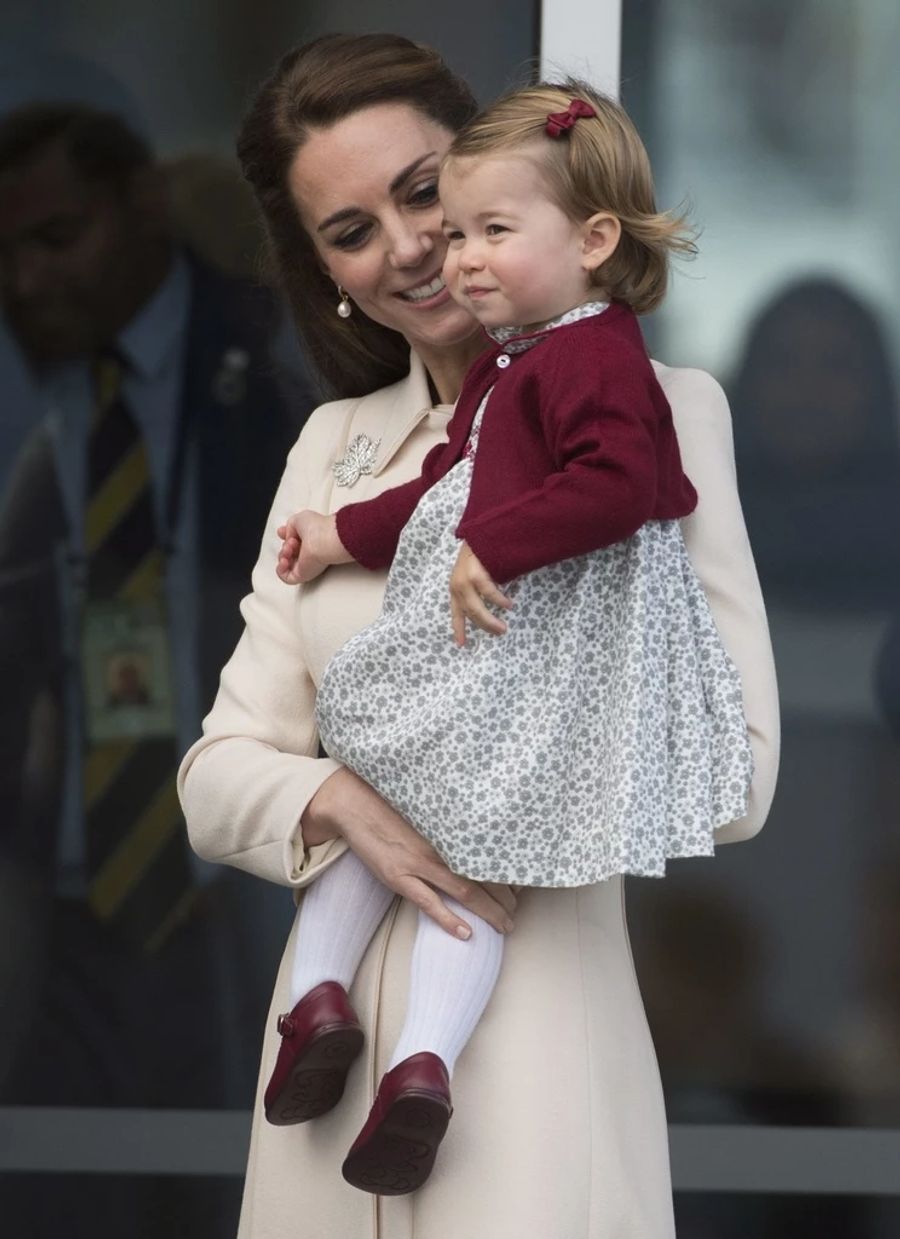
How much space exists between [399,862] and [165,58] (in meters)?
2.15

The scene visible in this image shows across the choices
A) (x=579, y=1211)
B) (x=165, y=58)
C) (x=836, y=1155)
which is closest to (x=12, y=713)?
(x=165, y=58)

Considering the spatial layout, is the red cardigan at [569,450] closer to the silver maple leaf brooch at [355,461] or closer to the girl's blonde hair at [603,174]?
the girl's blonde hair at [603,174]

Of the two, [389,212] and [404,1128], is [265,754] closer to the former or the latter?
[404,1128]

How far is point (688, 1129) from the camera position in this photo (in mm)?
3590

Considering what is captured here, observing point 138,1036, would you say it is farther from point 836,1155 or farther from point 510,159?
point 510,159

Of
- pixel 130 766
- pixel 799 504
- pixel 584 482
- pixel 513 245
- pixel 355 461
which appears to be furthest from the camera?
pixel 130 766

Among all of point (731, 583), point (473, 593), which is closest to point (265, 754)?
point (473, 593)

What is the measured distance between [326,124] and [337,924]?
858 mm

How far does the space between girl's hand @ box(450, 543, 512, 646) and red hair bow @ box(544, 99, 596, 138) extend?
0.40 metres

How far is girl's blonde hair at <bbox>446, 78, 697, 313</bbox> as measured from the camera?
1.74 meters

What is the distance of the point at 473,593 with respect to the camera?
1.68 m

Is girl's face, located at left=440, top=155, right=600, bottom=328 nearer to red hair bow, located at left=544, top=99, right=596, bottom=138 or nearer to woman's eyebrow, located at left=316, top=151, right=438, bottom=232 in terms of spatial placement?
red hair bow, located at left=544, top=99, right=596, bottom=138

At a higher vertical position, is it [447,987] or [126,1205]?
[447,987]

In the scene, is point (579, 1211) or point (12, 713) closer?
point (579, 1211)
